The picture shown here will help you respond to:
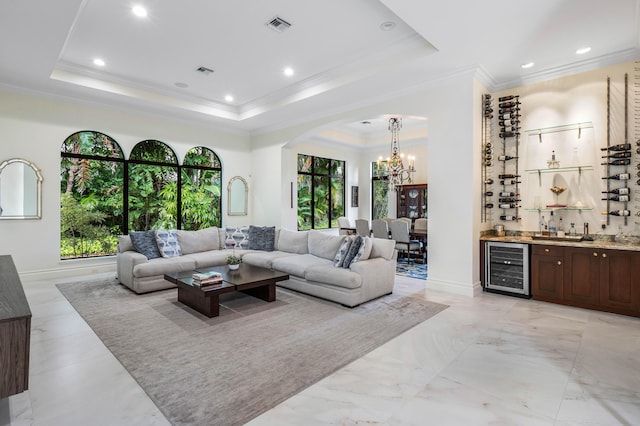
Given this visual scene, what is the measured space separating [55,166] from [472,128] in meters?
6.83

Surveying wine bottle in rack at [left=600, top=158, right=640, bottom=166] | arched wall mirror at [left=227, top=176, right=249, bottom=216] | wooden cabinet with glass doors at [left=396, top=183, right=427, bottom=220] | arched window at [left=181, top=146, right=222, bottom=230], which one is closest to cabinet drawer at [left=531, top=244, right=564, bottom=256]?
wine bottle in rack at [left=600, top=158, right=640, bottom=166]

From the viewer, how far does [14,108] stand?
211 inches

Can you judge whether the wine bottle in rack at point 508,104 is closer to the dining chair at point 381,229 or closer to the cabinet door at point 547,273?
the cabinet door at point 547,273

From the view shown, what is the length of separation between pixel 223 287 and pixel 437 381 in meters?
2.50

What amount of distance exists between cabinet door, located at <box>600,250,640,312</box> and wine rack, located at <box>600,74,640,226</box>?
69 cm

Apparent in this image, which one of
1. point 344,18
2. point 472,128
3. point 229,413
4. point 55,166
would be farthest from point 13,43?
point 472,128

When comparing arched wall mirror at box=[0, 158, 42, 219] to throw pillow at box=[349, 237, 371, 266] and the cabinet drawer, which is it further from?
the cabinet drawer

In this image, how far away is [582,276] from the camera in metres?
4.16

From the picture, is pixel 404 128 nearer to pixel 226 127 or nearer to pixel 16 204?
pixel 226 127

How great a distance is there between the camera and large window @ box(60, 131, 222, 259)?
6.12 metres

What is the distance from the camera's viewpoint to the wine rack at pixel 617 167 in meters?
4.21

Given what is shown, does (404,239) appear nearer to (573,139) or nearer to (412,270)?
(412,270)

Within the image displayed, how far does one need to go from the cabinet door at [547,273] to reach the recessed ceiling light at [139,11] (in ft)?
18.5

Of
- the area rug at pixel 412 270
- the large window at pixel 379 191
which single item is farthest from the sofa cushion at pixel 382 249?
the large window at pixel 379 191
